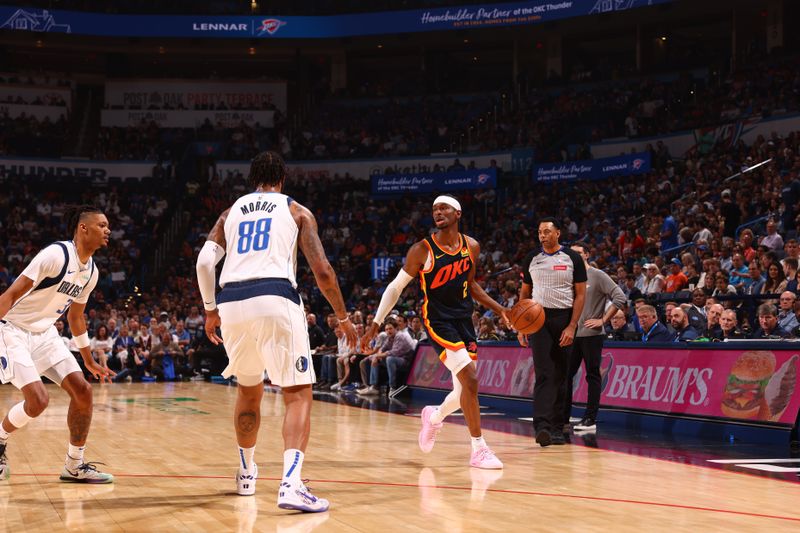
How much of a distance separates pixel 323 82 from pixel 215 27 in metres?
5.62

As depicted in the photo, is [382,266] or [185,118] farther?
[185,118]

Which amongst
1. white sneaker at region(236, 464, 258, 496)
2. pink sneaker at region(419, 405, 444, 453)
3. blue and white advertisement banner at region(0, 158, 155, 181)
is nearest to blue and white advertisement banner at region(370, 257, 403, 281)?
blue and white advertisement banner at region(0, 158, 155, 181)

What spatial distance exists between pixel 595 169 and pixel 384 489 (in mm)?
24685

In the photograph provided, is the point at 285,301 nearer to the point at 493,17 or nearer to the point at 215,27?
the point at 493,17

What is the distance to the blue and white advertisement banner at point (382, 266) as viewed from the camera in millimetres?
29375

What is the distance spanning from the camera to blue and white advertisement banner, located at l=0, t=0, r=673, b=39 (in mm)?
37656

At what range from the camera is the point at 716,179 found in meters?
23.7

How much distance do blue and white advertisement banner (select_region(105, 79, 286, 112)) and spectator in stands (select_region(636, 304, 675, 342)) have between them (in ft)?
106

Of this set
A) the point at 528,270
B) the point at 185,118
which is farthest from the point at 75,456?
the point at 185,118

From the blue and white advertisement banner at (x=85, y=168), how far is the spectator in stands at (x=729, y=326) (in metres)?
29.7

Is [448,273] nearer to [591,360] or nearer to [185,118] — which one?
[591,360]

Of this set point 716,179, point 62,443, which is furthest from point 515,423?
point 716,179

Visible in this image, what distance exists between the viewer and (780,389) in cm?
1007

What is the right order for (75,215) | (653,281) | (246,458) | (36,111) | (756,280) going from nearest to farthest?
(246,458) < (75,215) < (756,280) < (653,281) < (36,111)
